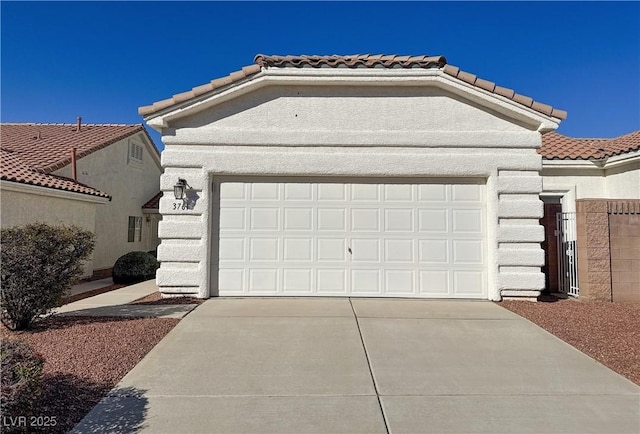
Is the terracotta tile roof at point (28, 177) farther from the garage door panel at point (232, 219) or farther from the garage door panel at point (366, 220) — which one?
the garage door panel at point (366, 220)

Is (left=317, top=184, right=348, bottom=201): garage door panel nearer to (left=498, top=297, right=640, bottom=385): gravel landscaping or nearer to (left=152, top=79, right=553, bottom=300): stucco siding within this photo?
(left=152, top=79, right=553, bottom=300): stucco siding

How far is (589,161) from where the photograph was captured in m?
12.3

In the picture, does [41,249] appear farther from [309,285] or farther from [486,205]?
[486,205]

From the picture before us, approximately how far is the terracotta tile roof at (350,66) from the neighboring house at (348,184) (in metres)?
0.03

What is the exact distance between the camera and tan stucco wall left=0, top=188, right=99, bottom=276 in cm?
1125

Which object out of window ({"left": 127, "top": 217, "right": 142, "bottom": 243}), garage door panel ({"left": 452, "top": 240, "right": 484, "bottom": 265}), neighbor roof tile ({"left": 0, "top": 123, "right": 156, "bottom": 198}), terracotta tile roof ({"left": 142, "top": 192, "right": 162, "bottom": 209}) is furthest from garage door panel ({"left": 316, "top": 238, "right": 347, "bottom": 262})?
terracotta tile roof ({"left": 142, "top": 192, "right": 162, "bottom": 209})

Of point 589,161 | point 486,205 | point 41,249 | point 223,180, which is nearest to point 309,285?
point 223,180

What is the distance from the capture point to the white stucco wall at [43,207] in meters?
11.2

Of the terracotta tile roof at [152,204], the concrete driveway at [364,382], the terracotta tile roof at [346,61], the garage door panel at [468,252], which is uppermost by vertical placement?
the terracotta tile roof at [346,61]

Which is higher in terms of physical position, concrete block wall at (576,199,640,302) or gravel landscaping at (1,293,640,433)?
concrete block wall at (576,199,640,302)

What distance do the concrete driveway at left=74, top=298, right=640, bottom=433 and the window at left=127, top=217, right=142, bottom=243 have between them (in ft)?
44.7

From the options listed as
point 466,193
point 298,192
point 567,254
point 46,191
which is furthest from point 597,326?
point 46,191

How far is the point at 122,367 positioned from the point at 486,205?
23.5 ft

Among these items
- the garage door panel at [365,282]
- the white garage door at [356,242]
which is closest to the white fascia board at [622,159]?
the white garage door at [356,242]
